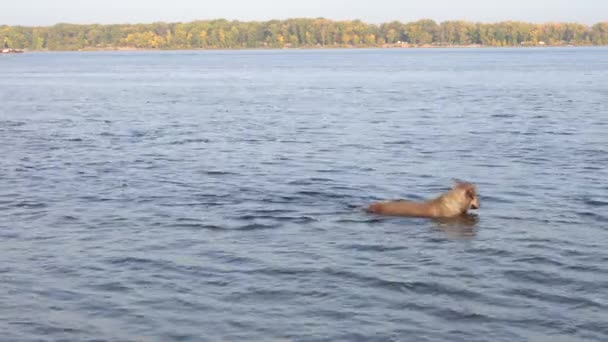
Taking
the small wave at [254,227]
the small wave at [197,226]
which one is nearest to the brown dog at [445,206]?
the small wave at [254,227]

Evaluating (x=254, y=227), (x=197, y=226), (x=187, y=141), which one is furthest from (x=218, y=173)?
(x=187, y=141)

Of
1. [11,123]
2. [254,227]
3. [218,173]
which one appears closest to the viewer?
[254,227]

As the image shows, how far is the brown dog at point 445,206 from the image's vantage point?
52.8ft

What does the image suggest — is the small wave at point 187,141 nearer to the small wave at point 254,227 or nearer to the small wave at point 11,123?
the small wave at point 11,123

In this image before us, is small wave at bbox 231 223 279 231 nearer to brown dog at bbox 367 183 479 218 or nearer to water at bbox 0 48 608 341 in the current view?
water at bbox 0 48 608 341

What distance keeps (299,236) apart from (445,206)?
288 centimetres

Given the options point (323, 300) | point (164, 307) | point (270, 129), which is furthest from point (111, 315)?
point (270, 129)

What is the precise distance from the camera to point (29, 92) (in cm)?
5672

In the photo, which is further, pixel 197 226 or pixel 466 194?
pixel 466 194

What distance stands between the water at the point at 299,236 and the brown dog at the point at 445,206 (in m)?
0.25

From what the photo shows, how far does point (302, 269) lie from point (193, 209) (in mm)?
4801

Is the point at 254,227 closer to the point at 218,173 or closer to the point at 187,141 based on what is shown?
the point at 218,173

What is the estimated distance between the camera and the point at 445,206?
16.1 m

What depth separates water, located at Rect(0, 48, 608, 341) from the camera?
10742 mm
